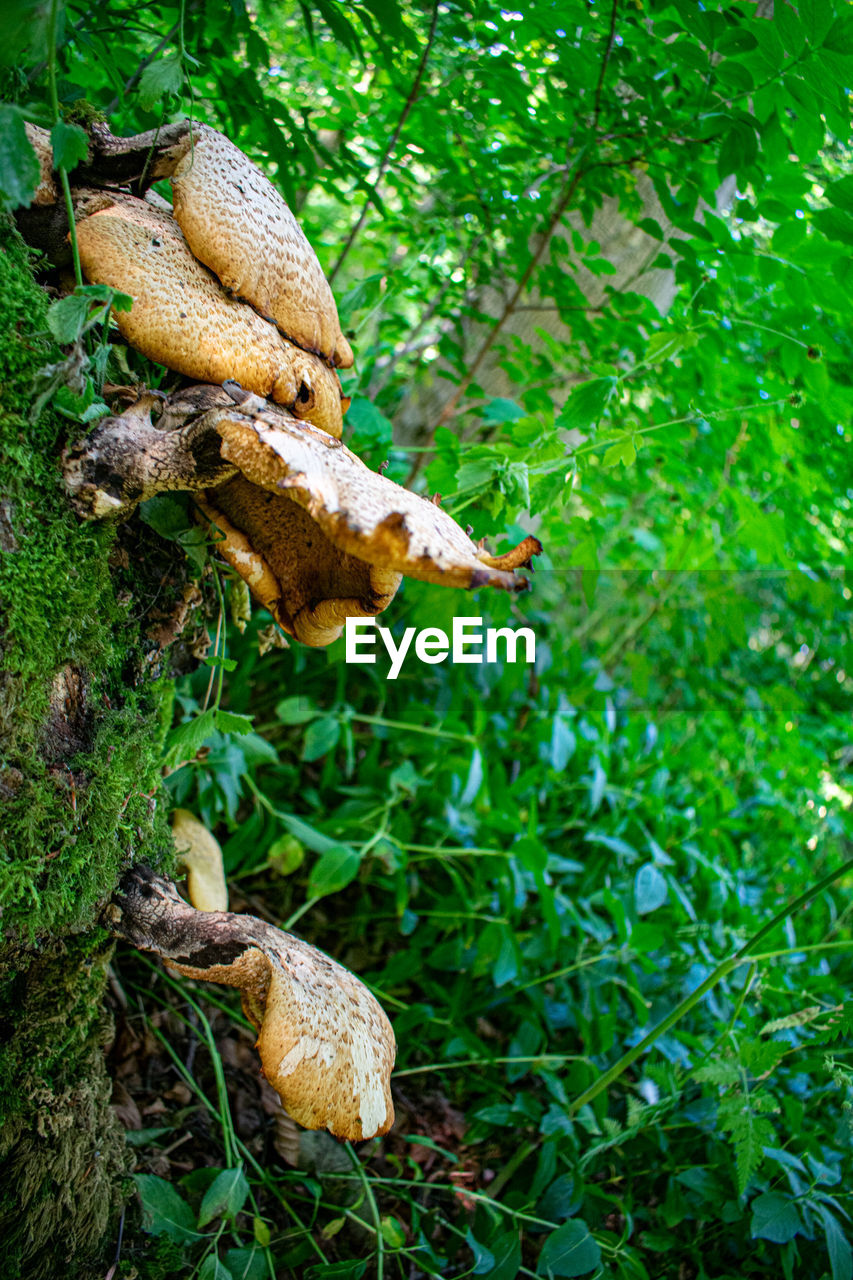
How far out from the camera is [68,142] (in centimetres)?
91

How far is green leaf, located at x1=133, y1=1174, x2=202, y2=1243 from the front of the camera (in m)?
1.43

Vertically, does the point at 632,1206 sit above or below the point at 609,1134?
below

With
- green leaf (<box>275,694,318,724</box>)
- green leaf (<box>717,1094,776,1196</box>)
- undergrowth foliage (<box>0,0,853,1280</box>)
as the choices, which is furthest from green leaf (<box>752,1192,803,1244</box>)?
green leaf (<box>275,694,318,724</box>)

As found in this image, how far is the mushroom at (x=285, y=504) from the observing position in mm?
845

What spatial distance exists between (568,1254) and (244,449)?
73.8 inches

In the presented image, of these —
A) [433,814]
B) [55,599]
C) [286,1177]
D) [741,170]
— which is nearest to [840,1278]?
[286,1177]

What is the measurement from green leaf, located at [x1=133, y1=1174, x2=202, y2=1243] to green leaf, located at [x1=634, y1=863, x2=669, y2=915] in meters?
1.69

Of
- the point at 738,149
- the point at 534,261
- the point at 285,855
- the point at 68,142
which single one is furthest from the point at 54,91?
the point at 285,855

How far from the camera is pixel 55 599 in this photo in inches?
41.1

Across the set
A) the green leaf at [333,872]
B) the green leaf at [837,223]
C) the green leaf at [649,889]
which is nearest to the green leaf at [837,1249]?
the green leaf at [649,889]

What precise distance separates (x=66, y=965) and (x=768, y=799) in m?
3.63

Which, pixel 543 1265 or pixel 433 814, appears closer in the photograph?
pixel 543 1265

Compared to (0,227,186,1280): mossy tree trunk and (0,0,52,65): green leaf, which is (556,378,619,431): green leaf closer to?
(0,227,186,1280): mossy tree trunk

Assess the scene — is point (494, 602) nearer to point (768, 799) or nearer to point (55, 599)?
point (55, 599)
